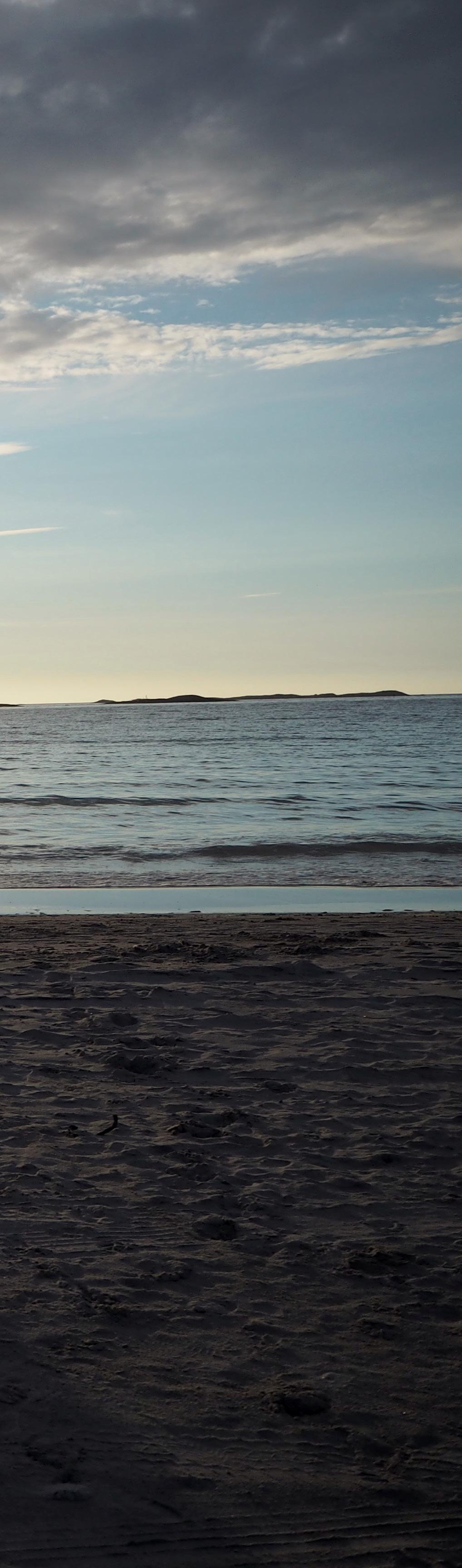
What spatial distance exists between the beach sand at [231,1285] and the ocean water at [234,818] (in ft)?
22.1

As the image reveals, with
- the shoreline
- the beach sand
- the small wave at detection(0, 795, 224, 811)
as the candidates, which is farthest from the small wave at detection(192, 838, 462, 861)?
the beach sand

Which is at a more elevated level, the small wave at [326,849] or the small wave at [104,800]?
the small wave at [104,800]

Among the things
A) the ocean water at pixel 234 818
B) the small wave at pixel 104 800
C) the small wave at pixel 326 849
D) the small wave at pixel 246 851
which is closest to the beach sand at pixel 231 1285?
the ocean water at pixel 234 818

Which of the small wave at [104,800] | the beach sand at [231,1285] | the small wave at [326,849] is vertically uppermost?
the small wave at [104,800]

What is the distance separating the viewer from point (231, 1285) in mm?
3338

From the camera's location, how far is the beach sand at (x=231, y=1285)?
2443 mm

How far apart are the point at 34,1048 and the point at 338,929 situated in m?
4.03

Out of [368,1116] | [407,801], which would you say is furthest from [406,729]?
[368,1116]

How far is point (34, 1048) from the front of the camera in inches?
217

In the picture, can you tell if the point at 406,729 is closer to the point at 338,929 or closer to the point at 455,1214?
the point at 338,929

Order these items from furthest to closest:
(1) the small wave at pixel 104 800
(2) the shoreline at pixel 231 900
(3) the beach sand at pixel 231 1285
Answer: (1) the small wave at pixel 104 800 < (2) the shoreline at pixel 231 900 < (3) the beach sand at pixel 231 1285

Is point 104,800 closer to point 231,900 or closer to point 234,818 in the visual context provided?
point 234,818

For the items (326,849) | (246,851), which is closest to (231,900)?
(246,851)

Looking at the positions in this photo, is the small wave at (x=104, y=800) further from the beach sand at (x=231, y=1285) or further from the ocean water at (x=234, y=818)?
the beach sand at (x=231, y=1285)
